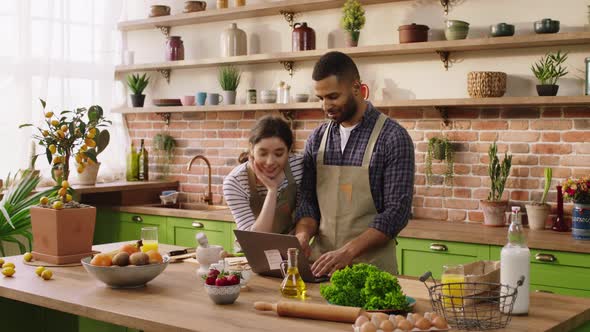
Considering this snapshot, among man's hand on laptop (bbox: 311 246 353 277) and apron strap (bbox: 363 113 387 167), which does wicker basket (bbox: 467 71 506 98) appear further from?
man's hand on laptop (bbox: 311 246 353 277)

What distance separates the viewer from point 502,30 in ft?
15.4

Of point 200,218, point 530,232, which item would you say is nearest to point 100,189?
point 200,218

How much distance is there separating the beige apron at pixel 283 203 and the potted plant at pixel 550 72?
1.87m

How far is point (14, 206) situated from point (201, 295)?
249 cm

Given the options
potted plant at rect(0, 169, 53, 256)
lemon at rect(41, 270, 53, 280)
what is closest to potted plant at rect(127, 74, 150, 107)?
potted plant at rect(0, 169, 53, 256)

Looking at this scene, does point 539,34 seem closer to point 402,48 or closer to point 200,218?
point 402,48

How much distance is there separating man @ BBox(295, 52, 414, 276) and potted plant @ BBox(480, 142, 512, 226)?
60.0 inches

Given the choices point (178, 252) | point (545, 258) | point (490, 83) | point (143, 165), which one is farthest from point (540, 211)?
point (143, 165)

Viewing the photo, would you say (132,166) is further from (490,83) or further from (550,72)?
(550,72)

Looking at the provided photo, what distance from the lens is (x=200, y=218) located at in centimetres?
559

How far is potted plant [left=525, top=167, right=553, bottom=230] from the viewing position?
15.1ft

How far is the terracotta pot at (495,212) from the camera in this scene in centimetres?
475

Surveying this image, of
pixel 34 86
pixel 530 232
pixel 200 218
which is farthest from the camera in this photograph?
pixel 34 86

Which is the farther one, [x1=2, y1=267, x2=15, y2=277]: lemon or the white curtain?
the white curtain
